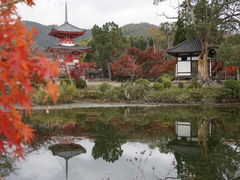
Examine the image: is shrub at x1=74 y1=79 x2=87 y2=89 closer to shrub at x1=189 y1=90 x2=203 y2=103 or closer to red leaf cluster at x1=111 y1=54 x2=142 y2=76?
red leaf cluster at x1=111 y1=54 x2=142 y2=76

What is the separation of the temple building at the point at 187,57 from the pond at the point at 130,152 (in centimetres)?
1262

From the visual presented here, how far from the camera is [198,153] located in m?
5.74

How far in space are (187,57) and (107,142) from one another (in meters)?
17.0

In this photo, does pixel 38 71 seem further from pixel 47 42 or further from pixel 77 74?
pixel 47 42

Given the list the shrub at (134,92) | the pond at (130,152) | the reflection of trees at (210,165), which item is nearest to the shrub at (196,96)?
the shrub at (134,92)

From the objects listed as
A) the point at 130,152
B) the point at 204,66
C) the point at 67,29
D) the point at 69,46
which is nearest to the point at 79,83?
the point at 204,66

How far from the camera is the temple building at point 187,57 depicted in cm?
2156

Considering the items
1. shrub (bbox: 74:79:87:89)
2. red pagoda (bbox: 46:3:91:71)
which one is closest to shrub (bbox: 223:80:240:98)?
shrub (bbox: 74:79:87:89)

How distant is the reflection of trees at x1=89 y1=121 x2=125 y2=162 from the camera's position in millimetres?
5859

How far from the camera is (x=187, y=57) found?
22.2 meters

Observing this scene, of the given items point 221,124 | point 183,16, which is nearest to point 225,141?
point 221,124

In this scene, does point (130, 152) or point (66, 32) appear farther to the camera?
point (66, 32)

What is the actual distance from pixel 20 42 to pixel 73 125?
26.0ft

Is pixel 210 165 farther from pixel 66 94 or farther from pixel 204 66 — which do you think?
pixel 204 66
